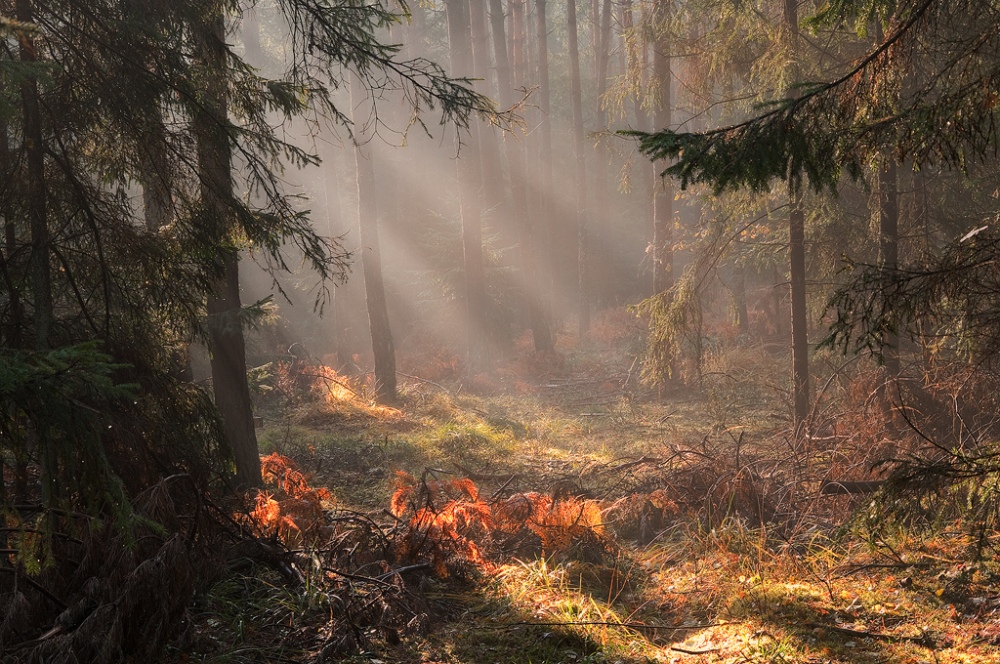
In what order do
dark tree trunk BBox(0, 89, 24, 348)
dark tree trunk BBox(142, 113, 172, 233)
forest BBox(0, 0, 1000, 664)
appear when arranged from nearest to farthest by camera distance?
forest BBox(0, 0, 1000, 664) < dark tree trunk BBox(0, 89, 24, 348) < dark tree trunk BBox(142, 113, 172, 233)

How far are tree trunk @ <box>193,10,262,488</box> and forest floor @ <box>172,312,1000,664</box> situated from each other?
655mm

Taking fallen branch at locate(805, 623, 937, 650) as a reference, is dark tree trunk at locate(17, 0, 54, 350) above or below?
above

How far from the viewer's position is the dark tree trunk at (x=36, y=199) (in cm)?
508

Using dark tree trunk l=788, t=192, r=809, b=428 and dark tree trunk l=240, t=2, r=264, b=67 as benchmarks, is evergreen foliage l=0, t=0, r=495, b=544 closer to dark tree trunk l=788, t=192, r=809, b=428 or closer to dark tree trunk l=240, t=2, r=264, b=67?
dark tree trunk l=788, t=192, r=809, b=428

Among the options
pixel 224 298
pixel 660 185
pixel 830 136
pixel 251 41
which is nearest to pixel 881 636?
pixel 830 136

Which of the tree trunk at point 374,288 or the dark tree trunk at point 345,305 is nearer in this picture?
the tree trunk at point 374,288

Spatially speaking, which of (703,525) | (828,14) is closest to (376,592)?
(703,525)

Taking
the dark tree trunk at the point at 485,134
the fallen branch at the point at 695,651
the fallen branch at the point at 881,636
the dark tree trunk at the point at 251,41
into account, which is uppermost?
the dark tree trunk at the point at 251,41

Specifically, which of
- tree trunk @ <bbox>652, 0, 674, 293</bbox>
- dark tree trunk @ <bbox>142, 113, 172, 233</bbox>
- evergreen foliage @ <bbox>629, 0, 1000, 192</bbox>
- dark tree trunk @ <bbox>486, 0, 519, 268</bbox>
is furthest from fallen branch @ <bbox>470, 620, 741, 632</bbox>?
dark tree trunk @ <bbox>486, 0, 519, 268</bbox>

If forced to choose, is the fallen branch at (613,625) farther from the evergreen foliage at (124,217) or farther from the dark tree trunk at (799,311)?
the dark tree trunk at (799,311)

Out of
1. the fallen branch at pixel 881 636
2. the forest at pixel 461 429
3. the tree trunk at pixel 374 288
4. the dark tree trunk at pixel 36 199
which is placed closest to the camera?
the forest at pixel 461 429

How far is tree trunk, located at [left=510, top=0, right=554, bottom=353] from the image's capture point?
22312 millimetres

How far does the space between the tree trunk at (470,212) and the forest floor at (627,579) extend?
35.3 feet

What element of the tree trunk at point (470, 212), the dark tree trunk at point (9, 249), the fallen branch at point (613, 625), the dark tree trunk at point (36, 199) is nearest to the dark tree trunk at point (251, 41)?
the tree trunk at point (470, 212)
